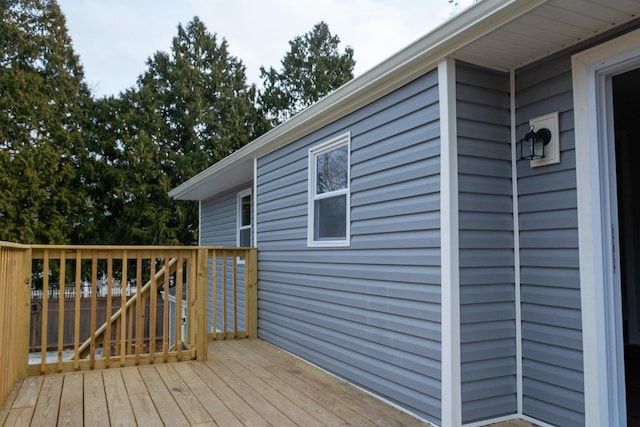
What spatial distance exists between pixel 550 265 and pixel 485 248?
1.22ft

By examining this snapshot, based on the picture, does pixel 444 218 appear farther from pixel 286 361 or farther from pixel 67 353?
pixel 67 353

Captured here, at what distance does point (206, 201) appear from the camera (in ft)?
34.0

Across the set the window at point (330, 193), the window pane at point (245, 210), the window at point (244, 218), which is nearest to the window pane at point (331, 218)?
the window at point (330, 193)

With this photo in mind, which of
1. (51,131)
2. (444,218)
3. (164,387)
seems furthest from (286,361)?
(51,131)

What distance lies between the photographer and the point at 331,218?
4332 millimetres

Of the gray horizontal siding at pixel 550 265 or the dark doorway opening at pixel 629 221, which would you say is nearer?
the gray horizontal siding at pixel 550 265

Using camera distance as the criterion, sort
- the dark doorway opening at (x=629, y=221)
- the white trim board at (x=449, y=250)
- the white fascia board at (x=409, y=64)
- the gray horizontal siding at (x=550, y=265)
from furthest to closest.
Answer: the dark doorway opening at (x=629, y=221) → the white trim board at (x=449, y=250) → the gray horizontal siding at (x=550, y=265) → the white fascia board at (x=409, y=64)

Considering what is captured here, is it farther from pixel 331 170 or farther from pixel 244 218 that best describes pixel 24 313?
pixel 244 218

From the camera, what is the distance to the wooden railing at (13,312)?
3.05 metres

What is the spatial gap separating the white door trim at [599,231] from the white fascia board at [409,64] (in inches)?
23.4

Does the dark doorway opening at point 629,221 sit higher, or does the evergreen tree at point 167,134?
the evergreen tree at point 167,134

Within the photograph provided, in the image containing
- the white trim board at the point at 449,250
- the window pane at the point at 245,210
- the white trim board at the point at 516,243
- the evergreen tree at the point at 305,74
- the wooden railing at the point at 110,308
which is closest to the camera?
the white trim board at the point at 449,250

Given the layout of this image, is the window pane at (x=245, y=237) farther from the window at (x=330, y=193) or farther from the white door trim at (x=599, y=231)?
the white door trim at (x=599, y=231)

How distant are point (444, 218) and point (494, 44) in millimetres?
1041
